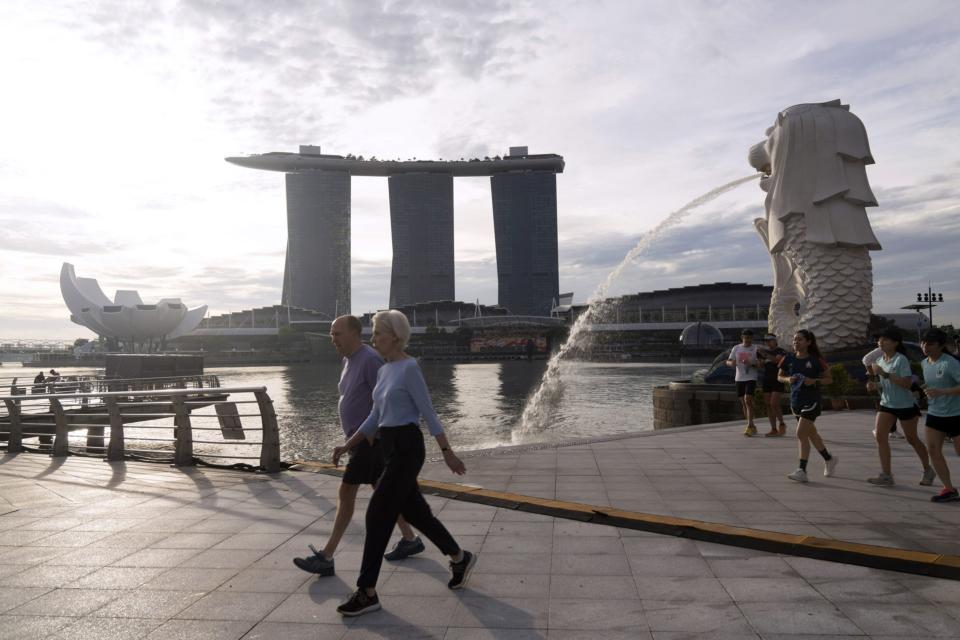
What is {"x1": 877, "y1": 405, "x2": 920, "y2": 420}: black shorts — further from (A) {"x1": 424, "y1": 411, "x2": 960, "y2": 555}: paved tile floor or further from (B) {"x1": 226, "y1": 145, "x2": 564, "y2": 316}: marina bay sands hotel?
(B) {"x1": 226, "y1": 145, "x2": 564, "y2": 316}: marina bay sands hotel

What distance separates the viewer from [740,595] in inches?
131

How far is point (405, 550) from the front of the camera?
4.06 metres

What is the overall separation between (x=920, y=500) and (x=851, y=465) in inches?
66.0

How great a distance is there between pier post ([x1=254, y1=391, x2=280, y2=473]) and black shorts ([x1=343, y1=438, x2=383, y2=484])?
3420 mm

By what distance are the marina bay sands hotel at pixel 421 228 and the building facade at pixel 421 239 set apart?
23cm

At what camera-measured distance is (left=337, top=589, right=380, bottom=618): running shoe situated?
314cm

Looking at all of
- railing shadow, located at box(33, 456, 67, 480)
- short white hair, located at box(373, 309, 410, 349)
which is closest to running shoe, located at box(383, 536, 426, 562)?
short white hair, located at box(373, 309, 410, 349)

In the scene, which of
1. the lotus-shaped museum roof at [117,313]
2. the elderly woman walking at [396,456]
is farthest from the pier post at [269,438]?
the lotus-shaped museum roof at [117,313]

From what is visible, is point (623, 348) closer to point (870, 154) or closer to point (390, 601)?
point (870, 154)

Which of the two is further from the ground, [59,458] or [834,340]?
[834,340]

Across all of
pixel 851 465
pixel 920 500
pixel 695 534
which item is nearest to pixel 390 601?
pixel 695 534

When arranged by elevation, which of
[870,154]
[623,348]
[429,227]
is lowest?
[623,348]

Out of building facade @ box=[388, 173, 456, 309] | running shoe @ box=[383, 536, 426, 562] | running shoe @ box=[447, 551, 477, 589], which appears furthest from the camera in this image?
building facade @ box=[388, 173, 456, 309]

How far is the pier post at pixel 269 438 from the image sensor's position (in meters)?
6.80
